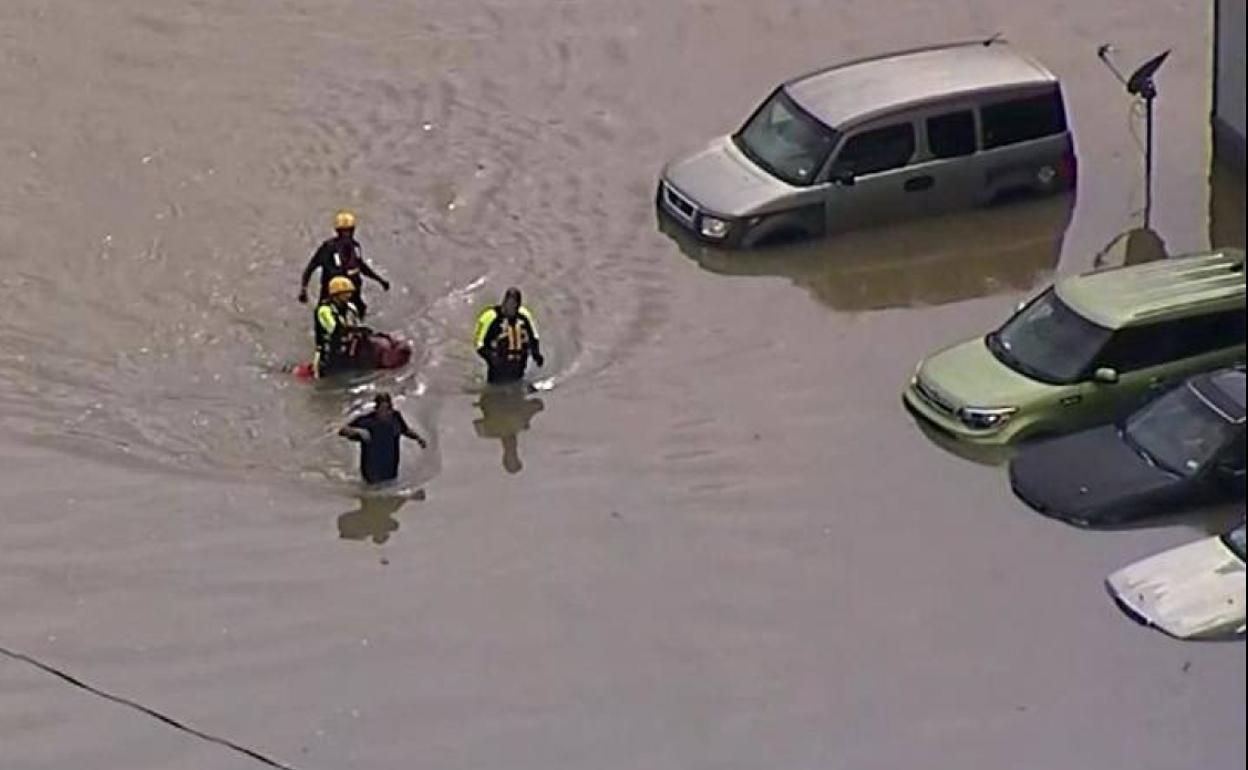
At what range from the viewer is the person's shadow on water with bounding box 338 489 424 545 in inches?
671

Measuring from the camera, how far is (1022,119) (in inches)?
854

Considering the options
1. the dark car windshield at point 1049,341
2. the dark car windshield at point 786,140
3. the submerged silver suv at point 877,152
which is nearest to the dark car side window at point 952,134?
the submerged silver suv at point 877,152

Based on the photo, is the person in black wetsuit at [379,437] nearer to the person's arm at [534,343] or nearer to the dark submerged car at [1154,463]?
the person's arm at [534,343]

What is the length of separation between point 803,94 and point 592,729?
8.73 meters

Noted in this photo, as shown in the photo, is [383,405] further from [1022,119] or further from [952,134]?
[1022,119]

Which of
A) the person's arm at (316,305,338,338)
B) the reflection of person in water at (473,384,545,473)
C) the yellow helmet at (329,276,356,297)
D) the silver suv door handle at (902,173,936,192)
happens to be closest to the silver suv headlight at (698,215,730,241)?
the silver suv door handle at (902,173,936,192)

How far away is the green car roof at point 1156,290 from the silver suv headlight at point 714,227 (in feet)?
11.6

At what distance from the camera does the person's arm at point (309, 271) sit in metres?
19.2

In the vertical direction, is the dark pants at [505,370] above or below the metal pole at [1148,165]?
below

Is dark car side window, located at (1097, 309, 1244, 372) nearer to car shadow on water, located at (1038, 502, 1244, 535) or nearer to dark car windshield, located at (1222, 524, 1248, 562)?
car shadow on water, located at (1038, 502, 1244, 535)

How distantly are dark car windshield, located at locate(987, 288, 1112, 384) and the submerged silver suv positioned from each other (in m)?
3.13

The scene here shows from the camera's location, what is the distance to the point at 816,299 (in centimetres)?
2042

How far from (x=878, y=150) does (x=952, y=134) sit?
735mm

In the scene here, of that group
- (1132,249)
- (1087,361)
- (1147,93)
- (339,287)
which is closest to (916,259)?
(1132,249)
